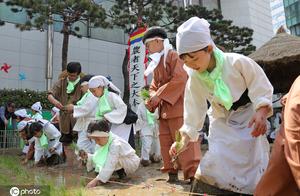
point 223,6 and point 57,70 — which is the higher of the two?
point 223,6

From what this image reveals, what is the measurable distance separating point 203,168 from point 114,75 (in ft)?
45.7

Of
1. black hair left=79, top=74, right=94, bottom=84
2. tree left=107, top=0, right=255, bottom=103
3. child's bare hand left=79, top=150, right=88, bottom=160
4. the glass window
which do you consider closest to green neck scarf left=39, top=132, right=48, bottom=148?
black hair left=79, top=74, right=94, bottom=84

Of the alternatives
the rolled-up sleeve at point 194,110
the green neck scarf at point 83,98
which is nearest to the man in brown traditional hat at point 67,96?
the green neck scarf at point 83,98

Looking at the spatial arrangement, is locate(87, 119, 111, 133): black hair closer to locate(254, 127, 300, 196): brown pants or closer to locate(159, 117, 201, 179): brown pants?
locate(159, 117, 201, 179): brown pants

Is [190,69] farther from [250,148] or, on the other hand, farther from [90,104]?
[90,104]

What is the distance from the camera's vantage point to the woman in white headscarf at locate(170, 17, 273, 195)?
199cm

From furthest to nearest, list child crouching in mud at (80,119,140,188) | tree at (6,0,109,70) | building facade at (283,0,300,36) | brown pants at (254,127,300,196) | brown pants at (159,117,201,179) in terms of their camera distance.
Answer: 1. building facade at (283,0,300,36)
2. tree at (6,0,109,70)
3. child crouching in mud at (80,119,140,188)
4. brown pants at (159,117,201,179)
5. brown pants at (254,127,300,196)

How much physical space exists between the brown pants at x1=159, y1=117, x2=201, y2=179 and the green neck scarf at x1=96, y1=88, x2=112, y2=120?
983 mm

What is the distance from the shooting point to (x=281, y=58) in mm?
6051

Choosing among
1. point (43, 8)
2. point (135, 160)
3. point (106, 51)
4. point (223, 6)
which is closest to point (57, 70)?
point (106, 51)

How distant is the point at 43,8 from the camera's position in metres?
10.5

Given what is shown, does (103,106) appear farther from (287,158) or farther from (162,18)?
(162,18)

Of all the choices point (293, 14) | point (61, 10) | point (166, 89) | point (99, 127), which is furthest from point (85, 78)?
point (293, 14)

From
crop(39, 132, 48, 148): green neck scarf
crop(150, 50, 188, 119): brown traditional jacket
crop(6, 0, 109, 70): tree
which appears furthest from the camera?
crop(6, 0, 109, 70): tree
